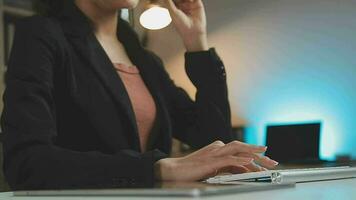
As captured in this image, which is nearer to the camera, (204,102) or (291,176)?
(291,176)

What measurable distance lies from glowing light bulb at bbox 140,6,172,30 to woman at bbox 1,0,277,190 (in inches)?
1.0

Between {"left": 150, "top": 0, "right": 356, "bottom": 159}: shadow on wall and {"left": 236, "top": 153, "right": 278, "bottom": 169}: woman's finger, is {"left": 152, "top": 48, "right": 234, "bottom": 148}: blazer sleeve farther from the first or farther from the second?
{"left": 236, "top": 153, "right": 278, "bottom": 169}: woman's finger

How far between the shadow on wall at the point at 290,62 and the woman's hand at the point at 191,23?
3cm


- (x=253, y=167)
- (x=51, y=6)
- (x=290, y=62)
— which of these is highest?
(x=51, y=6)

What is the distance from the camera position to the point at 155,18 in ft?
4.09

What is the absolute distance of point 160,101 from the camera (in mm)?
1236

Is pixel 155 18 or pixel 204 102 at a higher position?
pixel 155 18

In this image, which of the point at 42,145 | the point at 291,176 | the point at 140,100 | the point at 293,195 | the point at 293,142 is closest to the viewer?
the point at 293,195

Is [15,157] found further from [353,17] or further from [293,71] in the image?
[353,17]

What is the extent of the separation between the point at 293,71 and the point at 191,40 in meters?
0.28

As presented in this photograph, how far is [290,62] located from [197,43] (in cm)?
25

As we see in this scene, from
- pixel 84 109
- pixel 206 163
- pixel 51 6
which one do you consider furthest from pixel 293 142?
pixel 51 6

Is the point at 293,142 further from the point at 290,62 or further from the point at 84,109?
the point at 84,109

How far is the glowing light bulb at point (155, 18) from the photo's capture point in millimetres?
1239
